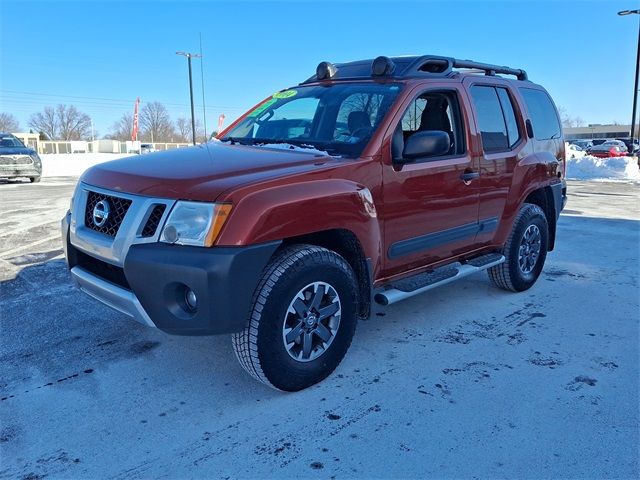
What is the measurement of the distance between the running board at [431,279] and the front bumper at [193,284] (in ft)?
3.37

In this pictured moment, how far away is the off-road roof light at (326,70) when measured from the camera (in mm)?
4188

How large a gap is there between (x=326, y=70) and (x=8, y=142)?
576 inches

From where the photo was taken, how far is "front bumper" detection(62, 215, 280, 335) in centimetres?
249

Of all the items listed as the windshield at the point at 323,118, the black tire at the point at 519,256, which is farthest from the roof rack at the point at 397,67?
the black tire at the point at 519,256

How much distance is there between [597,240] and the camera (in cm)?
741

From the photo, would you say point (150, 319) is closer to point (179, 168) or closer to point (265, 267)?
point (265, 267)

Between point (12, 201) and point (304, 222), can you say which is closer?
point (304, 222)

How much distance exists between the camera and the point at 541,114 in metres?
5.12

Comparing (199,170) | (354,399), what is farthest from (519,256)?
(199,170)

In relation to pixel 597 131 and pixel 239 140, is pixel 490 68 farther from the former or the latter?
pixel 597 131

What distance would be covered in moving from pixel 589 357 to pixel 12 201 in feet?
36.5

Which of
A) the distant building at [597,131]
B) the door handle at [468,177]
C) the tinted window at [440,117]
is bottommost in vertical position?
the door handle at [468,177]

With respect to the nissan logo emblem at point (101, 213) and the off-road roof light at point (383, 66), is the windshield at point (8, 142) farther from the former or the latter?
the off-road roof light at point (383, 66)

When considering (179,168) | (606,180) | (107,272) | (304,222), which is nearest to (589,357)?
(304,222)
